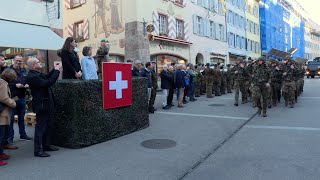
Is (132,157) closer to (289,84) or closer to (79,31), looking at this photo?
(289,84)

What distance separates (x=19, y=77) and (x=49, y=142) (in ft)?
5.20

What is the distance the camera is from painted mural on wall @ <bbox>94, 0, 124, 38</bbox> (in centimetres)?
2242

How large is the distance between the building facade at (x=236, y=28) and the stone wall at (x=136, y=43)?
671 inches

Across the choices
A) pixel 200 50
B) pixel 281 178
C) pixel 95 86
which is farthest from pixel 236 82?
pixel 200 50

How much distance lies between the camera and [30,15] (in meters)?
12.7

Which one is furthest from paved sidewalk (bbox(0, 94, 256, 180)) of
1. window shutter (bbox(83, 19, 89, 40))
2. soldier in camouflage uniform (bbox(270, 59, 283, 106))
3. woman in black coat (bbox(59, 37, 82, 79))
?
window shutter (bbox(83, 19, 89, 40))

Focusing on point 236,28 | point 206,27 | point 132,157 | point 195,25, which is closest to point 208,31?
point 206,27

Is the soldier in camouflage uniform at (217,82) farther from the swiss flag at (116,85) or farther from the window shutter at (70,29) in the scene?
the window shutter at (70,29)

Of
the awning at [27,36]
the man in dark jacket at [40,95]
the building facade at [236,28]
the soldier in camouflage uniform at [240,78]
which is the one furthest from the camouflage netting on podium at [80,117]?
the building facade at [236,28]

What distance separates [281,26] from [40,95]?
57.2 meters

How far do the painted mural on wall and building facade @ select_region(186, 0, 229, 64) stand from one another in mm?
6673

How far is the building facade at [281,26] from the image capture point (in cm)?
4950

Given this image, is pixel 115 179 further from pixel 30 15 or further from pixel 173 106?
pixel 30 15

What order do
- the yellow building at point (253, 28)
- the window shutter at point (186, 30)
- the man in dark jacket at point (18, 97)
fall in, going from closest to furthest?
the man in dark jacket at point (18, 97), the window shutter at point (186, 30), the yellow building at point (253, 28)
